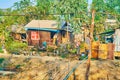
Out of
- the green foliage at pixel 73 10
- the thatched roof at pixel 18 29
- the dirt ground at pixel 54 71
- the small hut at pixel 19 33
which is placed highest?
the green foliage at pixel 73 10

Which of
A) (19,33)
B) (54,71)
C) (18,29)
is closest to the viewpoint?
(54,71)

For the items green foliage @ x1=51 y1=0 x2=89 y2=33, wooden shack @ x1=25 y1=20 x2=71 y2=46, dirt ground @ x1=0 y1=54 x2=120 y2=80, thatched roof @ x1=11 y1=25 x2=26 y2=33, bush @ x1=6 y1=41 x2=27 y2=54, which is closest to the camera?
dirt ground @ x1=0 y1=54 x2=120 y2=80

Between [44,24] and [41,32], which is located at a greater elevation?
[44,24]

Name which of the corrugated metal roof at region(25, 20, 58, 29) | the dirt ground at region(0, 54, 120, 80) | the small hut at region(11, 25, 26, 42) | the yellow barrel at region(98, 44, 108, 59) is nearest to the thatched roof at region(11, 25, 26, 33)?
Answer: the small hut at region(11, 25, 26, 42)

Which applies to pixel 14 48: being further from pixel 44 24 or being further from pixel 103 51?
pixel 103 51

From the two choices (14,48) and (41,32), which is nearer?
(14,48)

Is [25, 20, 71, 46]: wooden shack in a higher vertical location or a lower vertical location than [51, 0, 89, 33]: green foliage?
lower

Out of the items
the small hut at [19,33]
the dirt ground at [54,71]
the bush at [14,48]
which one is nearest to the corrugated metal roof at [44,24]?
the small hut at [19,33]

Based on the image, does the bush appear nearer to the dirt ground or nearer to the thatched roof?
the dirt ground

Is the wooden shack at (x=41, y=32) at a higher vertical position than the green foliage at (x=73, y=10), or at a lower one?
lower

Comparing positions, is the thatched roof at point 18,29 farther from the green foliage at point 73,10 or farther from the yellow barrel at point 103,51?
the yellow barrel at point 103,51

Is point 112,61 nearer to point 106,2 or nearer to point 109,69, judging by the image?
point 109,69

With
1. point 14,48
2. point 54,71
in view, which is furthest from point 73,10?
point 54,71

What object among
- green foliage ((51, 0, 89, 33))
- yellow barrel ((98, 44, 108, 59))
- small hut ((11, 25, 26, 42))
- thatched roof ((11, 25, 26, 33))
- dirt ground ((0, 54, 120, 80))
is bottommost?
dirt ground ((0, 54, 120, 80))
